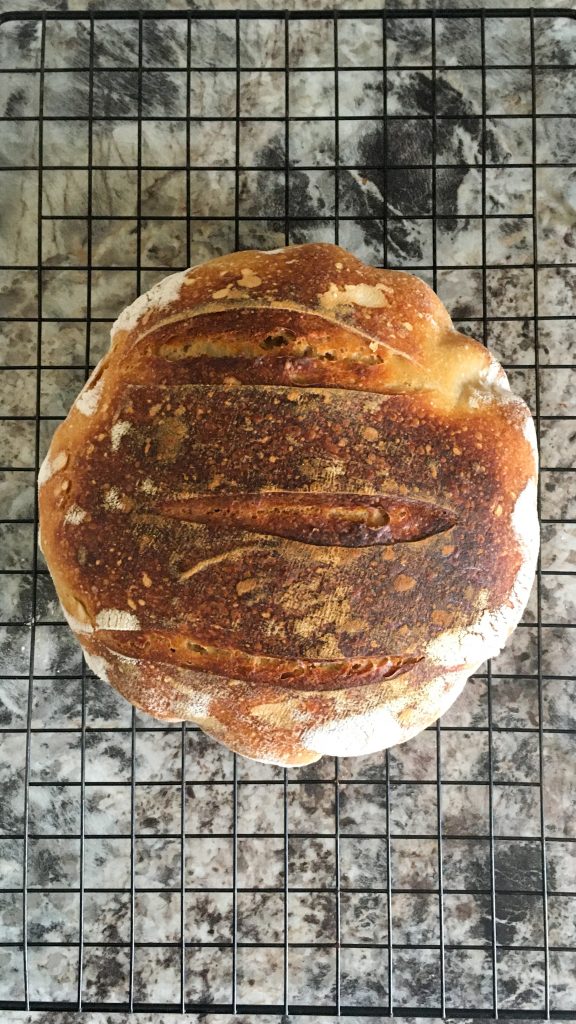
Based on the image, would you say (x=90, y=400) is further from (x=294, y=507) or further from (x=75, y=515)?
(x=294, y=507)

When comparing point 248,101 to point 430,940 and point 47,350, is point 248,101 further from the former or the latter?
point 430,940

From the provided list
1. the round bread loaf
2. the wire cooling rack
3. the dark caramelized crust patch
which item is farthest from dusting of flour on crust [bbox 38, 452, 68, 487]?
the wire cooling rack

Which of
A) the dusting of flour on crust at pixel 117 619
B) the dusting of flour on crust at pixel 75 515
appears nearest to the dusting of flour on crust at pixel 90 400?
the dusting of flour on crust at pixel 75 515

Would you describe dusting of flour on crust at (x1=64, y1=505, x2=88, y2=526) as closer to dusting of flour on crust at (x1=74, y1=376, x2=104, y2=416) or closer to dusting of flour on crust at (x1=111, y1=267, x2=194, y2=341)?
dusting of flour on crust at (x1=74, y1=376, x2=104, y2=416)

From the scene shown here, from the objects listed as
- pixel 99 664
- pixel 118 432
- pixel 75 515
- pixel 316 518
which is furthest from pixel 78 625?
pixel 316 518

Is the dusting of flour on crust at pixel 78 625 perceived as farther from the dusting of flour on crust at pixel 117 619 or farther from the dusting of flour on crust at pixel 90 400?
the dusting of flour on crust at pixel 90 400

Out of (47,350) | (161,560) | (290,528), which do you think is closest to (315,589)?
(290,528)
